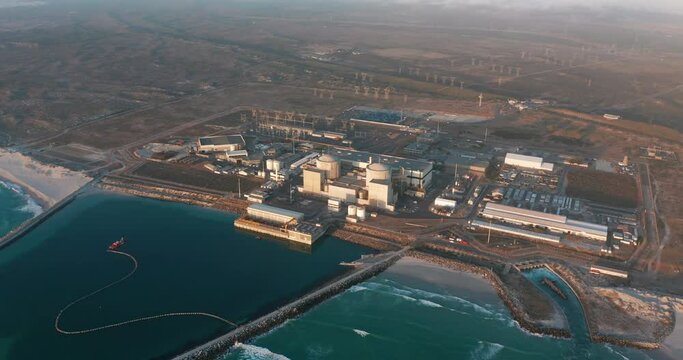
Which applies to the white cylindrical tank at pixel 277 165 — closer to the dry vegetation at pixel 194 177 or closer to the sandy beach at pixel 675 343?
the dry vegetation at pixel 194 177

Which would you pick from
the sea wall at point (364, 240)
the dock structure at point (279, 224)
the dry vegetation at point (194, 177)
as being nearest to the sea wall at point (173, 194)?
the dry vegetation at point (194, 177)

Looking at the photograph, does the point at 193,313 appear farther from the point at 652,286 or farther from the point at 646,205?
the point at 646,205

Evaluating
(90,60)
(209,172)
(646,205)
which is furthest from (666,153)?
(90,60)

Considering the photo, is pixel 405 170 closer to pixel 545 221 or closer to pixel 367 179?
pixel 367 179

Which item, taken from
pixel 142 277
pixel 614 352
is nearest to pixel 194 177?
pixel 142 277

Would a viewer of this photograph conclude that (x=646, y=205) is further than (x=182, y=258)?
Yes
